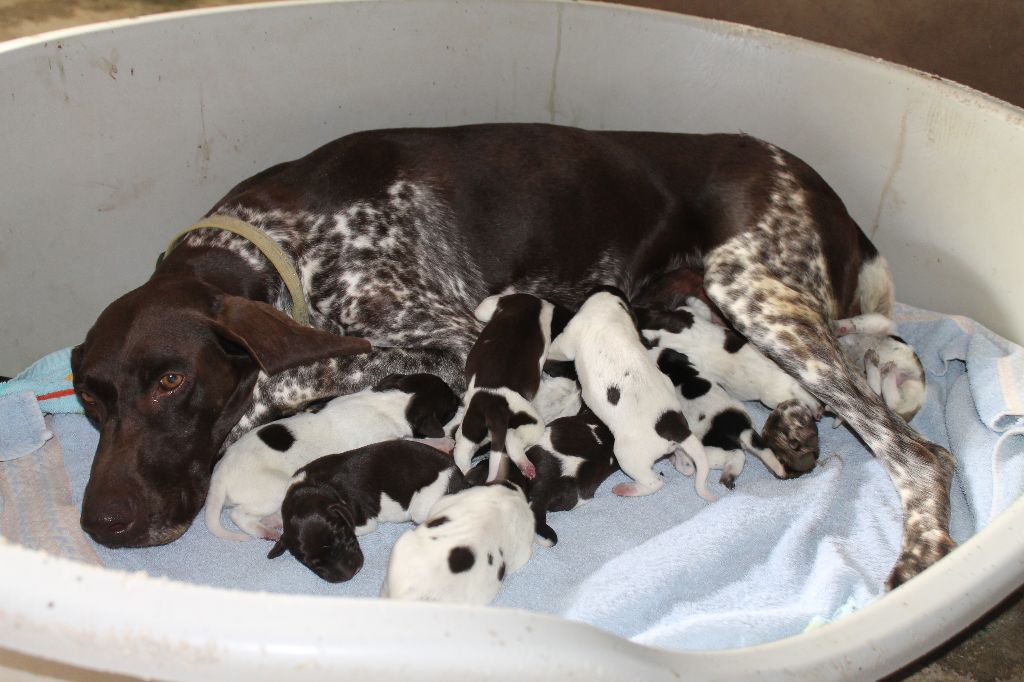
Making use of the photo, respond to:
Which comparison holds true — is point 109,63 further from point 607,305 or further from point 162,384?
point 607,305

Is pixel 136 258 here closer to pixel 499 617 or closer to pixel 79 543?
pixel 79 543

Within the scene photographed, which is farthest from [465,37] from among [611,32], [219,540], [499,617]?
[499,617]

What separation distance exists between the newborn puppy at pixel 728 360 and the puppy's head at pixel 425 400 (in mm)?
783

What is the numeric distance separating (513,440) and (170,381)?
105cm

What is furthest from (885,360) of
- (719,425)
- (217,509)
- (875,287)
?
(217,509)

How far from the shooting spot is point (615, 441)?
3090 mm

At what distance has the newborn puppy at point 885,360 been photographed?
11.4 feet

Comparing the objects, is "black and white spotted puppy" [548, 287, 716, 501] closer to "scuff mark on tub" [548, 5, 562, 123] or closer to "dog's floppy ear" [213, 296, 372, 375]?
"dog's floppy ear" [213, 296, 372, 375]

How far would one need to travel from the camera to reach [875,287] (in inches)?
154

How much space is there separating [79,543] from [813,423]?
2.44 m

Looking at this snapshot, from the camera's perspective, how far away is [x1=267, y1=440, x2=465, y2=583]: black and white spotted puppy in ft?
8.95

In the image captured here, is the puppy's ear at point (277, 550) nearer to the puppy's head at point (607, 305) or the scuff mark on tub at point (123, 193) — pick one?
the puppy's head at point (607, 305)

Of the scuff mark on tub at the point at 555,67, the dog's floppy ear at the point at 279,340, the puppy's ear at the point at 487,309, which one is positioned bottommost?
the puppy's ear at the point at 487,309

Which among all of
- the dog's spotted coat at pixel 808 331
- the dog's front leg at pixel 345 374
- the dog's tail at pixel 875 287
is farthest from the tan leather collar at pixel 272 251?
the dog's tail at pixel 875 287
